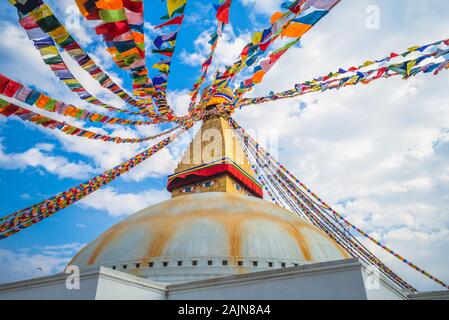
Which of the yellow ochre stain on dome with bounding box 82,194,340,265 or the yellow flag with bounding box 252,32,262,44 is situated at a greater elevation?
the yellow flag with bounding box 252,32,262,44

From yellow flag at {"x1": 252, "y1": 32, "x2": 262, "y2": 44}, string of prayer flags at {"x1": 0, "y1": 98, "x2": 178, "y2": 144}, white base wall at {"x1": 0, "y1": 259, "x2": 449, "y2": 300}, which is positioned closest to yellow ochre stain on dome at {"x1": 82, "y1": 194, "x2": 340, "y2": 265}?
white base wall at {"x1": 0, "y1": 259, "x2": 449, "y2": 300}

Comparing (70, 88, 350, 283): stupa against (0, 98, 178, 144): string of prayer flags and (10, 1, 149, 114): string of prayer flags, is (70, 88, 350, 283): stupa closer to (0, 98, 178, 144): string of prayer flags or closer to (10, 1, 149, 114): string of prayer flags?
(0, 98, 178, 144): string of prayer flags

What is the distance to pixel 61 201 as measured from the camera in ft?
29.9

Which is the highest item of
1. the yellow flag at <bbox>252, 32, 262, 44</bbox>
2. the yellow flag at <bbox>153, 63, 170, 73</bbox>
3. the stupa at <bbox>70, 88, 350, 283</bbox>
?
the yellow flag at <bbox>153, 63, 170, 73</bbox>

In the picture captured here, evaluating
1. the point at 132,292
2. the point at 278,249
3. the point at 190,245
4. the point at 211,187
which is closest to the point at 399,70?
the point at 278,249

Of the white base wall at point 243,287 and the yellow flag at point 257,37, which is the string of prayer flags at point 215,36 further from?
the white base wall at point 243,287

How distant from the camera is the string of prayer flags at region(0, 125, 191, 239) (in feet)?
26.8

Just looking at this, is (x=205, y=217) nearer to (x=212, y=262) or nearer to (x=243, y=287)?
(x=212, y=262)

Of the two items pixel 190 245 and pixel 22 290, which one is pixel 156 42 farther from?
pixel 22 290

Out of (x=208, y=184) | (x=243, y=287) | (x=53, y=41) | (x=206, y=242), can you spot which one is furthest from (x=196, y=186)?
(x=53, y=41)

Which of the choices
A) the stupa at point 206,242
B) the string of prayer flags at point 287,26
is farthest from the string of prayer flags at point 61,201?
the string of prayer flags at point 287,26

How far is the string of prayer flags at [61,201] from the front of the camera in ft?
26.8
